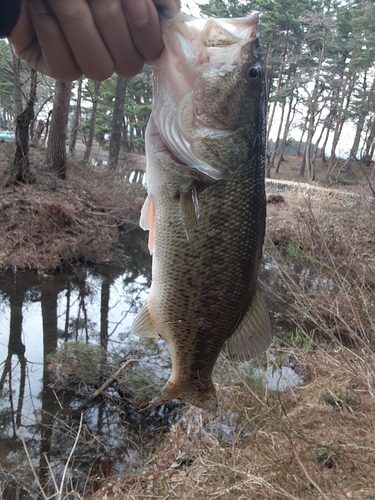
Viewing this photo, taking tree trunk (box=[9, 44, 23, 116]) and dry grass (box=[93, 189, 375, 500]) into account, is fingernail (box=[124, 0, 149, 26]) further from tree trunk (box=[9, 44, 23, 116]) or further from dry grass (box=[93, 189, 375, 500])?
tree trunk (box=[9, 44, 23, 116])

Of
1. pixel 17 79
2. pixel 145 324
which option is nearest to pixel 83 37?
pixel 145 324

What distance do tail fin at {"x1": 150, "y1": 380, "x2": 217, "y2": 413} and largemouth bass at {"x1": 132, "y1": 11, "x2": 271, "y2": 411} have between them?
0.42 metres

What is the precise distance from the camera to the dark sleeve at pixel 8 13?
1.23 metres

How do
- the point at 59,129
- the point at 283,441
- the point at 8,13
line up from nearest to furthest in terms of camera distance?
the point at 8,13
the point at 283,441
the point at 59,129

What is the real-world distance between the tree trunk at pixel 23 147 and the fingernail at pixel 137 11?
10.4 meters

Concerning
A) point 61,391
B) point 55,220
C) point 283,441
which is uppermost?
point 55,220

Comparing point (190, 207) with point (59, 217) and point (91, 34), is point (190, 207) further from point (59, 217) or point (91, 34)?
point (59, 217)

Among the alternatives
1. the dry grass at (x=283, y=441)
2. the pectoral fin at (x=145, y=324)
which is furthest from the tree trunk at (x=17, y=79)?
the pectoral fin at (x=145, y=324)

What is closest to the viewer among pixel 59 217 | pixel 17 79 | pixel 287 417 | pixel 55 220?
pixel 287 417

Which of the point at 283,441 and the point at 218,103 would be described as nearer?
the point at 218,103

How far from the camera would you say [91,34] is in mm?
1369

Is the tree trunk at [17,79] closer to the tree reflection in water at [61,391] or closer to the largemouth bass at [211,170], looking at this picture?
the tree reflection in water at [61,391]

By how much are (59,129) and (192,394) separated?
507 inches

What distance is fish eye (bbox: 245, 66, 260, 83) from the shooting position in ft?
5.32
